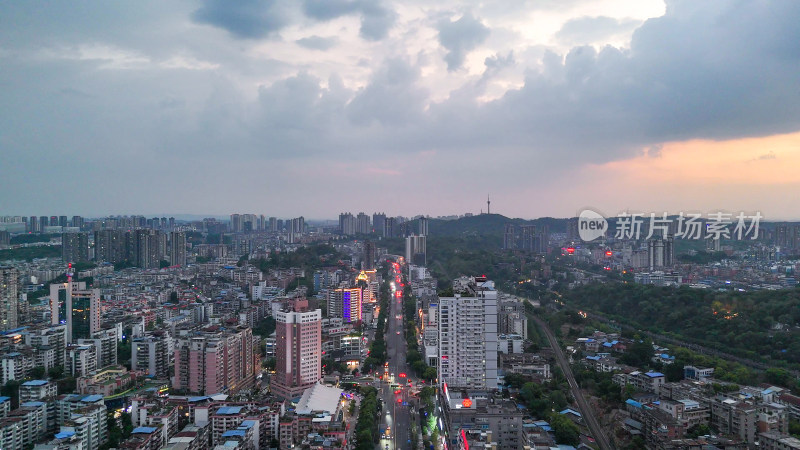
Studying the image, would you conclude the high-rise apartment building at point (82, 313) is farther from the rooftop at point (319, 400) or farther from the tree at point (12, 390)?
the rooftop at point (319, 400)

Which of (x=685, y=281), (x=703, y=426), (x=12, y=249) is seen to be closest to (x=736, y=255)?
(x=685, y=281)

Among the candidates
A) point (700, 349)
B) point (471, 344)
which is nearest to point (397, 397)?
point (471, 344)

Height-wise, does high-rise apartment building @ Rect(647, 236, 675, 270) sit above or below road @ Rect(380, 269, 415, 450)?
above

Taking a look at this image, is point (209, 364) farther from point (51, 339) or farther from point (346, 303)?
point (346, 303)

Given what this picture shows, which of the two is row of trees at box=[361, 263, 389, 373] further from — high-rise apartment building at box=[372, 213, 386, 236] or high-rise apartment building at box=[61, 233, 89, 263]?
high-rise apartment building at box=[372, 213, 386, 236]

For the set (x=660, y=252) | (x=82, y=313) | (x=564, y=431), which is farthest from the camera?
(x=660, y=252)

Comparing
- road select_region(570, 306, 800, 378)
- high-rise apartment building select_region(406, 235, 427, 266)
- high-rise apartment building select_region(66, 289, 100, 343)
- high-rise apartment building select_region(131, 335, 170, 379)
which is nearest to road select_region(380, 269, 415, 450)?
high-rise apartment building select_region(131, 335, 170, 379)

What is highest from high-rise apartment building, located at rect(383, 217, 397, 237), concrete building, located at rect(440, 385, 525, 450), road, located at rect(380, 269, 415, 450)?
high-rise apartment building, located at rect(383, 217, 397, 237)
